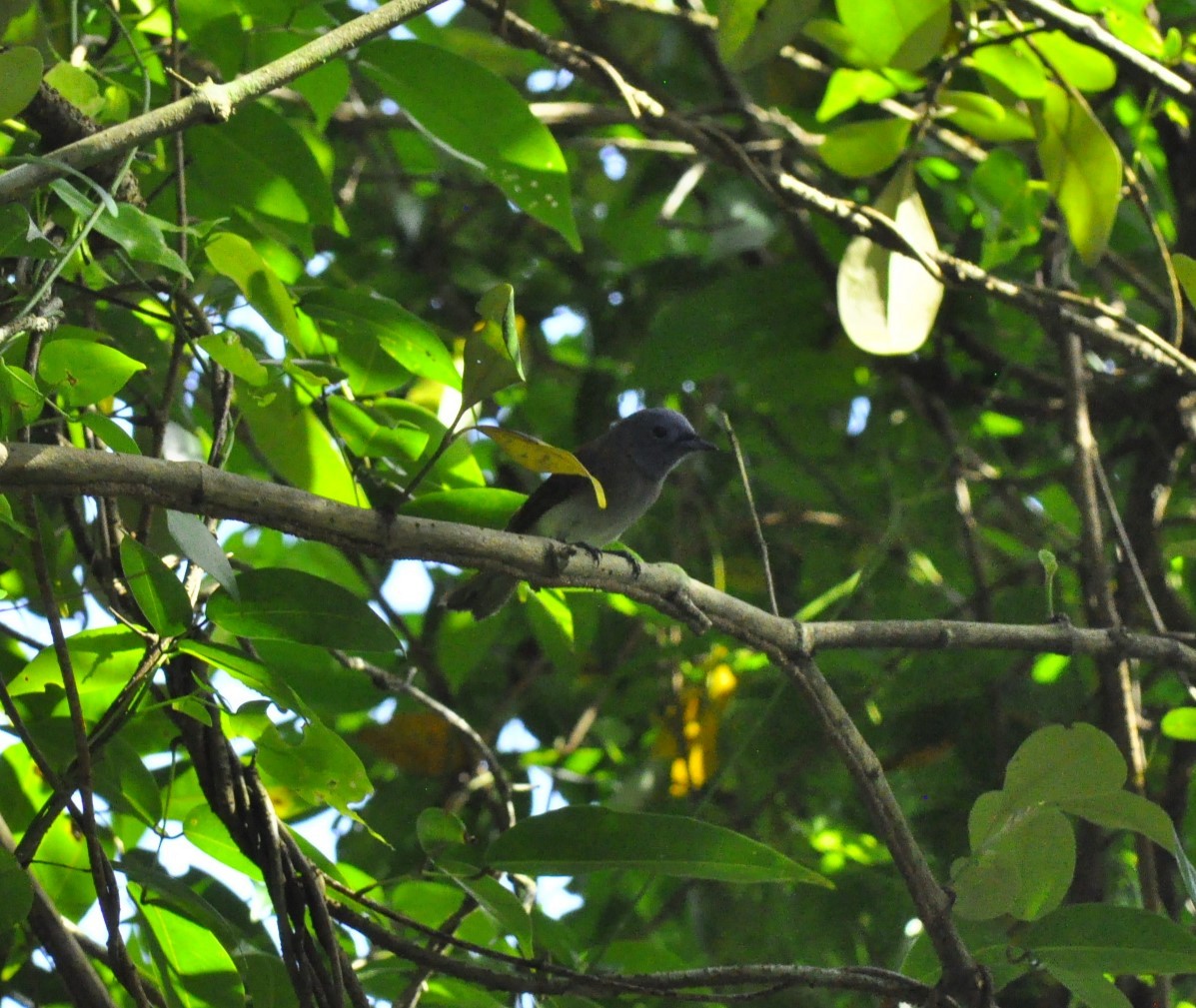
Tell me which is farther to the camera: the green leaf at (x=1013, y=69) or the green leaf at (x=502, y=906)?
the green leaf at (x=1013, y=69)

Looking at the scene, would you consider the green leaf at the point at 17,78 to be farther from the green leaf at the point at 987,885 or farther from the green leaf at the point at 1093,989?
the green leaf at the point at 1093,989

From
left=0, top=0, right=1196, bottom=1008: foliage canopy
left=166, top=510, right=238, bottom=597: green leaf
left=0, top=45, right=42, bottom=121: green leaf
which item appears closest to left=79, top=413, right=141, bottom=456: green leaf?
left=0, top=0, right=1196, bottom=1008: foliage canopy

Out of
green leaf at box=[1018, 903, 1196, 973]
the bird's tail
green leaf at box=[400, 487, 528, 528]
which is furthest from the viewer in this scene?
the bird's tail

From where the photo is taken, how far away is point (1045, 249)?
173 inches

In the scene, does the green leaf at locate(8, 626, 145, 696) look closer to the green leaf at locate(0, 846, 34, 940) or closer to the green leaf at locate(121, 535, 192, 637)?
the green leaf at locate(121, 535, 192, 637)

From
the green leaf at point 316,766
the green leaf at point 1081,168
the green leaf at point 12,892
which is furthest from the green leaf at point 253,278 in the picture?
the green leaf at point 1081,168

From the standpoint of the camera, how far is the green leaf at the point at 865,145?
3.22 m

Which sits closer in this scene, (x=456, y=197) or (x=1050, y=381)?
(x=1050, y=381)

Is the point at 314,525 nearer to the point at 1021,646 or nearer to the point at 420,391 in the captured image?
the point at 1021,646

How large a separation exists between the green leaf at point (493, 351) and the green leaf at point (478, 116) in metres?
0.91

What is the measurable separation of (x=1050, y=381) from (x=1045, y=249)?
1.40 feet

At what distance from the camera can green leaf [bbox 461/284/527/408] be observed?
6.15 feet

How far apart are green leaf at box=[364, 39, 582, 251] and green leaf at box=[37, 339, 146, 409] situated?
1034 millimetres

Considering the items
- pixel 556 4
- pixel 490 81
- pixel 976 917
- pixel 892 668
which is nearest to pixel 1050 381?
pixel 892 668
